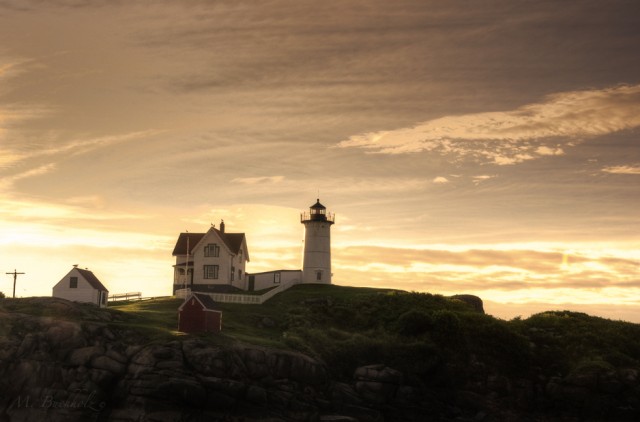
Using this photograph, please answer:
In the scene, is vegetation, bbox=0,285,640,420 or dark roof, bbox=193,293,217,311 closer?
vegetation, bbox=0,285,640,420

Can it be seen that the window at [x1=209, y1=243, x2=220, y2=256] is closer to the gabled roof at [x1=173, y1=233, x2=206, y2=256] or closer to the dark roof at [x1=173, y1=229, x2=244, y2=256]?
the dark roof at [x1=173, y1=229, x2=244, y2=256]

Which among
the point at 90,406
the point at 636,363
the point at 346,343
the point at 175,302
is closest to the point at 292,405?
the point at 346,343

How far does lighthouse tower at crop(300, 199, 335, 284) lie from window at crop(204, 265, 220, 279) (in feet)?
39.2

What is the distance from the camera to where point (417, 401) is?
62844 mm

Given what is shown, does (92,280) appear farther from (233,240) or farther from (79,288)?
(233,240)

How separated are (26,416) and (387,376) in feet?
91.3

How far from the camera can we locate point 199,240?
305ft

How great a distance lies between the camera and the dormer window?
9019cm

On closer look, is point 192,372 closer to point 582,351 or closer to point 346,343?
point 346,343

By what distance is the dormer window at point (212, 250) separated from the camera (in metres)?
90.2

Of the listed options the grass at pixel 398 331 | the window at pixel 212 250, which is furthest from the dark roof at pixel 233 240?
the grass at pixel 398 331

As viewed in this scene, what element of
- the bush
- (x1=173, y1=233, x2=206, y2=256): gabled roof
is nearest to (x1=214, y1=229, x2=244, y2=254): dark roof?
(x1=173, y1=233, x2=206, y2=256): gabled roof

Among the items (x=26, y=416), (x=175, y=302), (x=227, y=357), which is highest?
(x=175, y=302)

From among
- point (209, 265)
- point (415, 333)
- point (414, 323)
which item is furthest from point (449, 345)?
point (209, 265)
